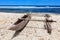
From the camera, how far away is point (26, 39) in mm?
6711

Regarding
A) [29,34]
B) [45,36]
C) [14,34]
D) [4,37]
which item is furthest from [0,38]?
[45,36]

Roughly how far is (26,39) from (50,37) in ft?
4.01

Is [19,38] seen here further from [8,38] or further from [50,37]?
[50,37]

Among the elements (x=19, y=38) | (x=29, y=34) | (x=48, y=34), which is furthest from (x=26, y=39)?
(x=48, y=34)

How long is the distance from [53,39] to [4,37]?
235cm

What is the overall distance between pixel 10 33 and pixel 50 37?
83.5 inches

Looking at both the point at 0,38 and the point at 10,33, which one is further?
the point at 10,33

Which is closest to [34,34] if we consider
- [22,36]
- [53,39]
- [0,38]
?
[22,36]

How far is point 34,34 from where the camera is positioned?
7.53m

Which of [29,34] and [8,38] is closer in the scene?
[8,38]

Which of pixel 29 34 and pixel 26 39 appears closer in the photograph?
pixel 26 39

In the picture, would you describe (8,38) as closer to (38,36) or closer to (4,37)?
(4,37)

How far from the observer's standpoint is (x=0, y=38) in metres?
6.75

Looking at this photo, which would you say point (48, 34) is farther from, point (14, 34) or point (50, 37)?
point (14, 34)
